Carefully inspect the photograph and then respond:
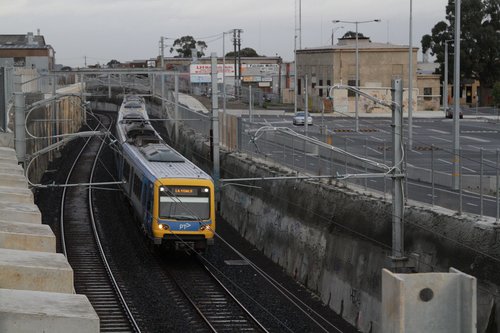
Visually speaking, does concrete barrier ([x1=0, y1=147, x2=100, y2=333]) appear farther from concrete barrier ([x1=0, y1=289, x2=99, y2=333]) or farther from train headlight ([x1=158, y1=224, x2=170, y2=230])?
train headlight ([x1=158, y1=224, x2=170, y2=230])

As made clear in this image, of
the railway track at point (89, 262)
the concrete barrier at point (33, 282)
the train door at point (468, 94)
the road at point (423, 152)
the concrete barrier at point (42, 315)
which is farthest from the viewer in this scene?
the train door at point (468, 94)

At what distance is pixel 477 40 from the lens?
91.6 metres

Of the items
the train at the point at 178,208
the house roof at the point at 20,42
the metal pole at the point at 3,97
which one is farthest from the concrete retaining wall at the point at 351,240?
the house roof at the point at 20,42

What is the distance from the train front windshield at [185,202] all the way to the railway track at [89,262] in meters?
2.48

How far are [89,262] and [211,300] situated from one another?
20.4ft

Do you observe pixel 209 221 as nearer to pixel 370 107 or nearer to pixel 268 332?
pixel 268 332

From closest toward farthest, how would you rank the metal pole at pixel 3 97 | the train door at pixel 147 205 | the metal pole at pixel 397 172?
the metal pole at pixel 397 172
the train door at pixel 147 205
the metal pole at pixel 3 97

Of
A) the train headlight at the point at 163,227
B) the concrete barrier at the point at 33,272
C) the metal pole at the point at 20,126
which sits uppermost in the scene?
the metal pole at the point at 20,126

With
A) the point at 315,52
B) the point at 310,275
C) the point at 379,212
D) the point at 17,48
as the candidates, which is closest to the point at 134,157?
the point at 310,275

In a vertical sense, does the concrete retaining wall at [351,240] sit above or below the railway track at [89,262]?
above

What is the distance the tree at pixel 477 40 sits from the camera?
90.9 m

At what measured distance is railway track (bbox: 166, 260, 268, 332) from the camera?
2084 cm

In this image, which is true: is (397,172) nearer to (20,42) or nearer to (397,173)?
(397,173)

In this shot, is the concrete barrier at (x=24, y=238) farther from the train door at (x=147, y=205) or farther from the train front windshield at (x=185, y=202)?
the train door at (x=147, y=205)
